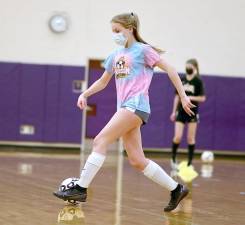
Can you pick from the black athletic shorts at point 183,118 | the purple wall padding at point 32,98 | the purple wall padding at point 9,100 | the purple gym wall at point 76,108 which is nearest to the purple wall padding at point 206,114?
the purple gym wall at point 76,108

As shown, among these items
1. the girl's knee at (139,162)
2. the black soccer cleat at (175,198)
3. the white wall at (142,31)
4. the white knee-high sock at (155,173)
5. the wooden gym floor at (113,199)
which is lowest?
the wooden gym floor at (113,199)

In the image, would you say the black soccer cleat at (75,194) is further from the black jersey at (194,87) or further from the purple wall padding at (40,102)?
the purple wall padding at (40,102)

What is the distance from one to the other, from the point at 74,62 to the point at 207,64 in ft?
10.7

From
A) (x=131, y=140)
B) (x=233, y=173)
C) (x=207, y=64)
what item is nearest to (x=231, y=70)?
(x=207, y=64)

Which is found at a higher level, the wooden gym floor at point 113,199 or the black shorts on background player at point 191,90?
the black shorts on background player at point 191,90

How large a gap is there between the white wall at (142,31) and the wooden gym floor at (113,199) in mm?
4307

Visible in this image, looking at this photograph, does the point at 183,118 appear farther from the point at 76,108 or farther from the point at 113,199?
the point at 76,108

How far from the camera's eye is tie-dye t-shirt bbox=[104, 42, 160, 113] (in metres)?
5.44

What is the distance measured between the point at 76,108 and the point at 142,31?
2448mm

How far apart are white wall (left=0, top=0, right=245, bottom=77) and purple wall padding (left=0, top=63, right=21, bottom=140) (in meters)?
0.34

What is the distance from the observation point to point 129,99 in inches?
214

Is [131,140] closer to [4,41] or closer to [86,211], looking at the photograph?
[86,211]

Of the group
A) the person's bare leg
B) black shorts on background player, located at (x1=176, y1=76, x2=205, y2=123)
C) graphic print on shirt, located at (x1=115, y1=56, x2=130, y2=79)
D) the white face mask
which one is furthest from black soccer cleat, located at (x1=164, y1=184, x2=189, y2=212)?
black shorts on background player, located at (x1=176, y1=76, x2=205, y2=123)

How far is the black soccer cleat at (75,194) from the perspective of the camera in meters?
5.47
